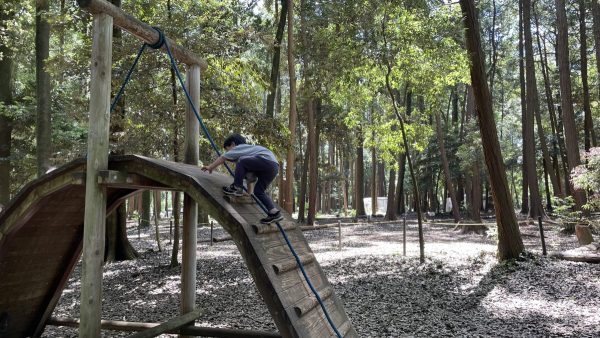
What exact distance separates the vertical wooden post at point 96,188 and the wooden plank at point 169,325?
0.58 m

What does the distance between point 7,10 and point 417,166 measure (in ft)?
91.3

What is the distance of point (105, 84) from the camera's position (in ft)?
14.2

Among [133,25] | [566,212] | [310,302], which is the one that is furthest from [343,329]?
[566,212]

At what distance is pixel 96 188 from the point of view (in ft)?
14.0

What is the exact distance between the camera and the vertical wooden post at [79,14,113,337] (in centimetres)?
417

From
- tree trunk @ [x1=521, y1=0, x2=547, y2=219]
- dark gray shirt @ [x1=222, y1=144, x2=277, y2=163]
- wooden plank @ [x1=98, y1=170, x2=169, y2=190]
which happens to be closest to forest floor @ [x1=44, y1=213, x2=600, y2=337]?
wooden plank @ [x1=98, y1=170, x2=169, y2=190]

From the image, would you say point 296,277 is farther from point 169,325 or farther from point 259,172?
point 169,325

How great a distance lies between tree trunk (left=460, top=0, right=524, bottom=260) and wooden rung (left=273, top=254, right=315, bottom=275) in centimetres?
741

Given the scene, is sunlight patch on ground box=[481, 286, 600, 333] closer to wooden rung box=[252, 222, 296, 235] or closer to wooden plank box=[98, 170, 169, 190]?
wooden rung box=[252, 222, 296, 235]

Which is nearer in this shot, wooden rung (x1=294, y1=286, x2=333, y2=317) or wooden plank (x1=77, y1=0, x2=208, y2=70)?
wooden rung (x1=294, y1=286, x2=333, y2=317)

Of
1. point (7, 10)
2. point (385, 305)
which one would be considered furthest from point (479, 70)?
point (7, 10)

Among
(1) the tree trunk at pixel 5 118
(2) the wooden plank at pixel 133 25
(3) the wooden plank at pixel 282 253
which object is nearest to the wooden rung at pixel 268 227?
(3) the wooden plank at pixel 282 253

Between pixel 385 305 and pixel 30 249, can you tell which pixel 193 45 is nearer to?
pixel 30 249

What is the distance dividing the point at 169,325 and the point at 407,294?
16.2ft
